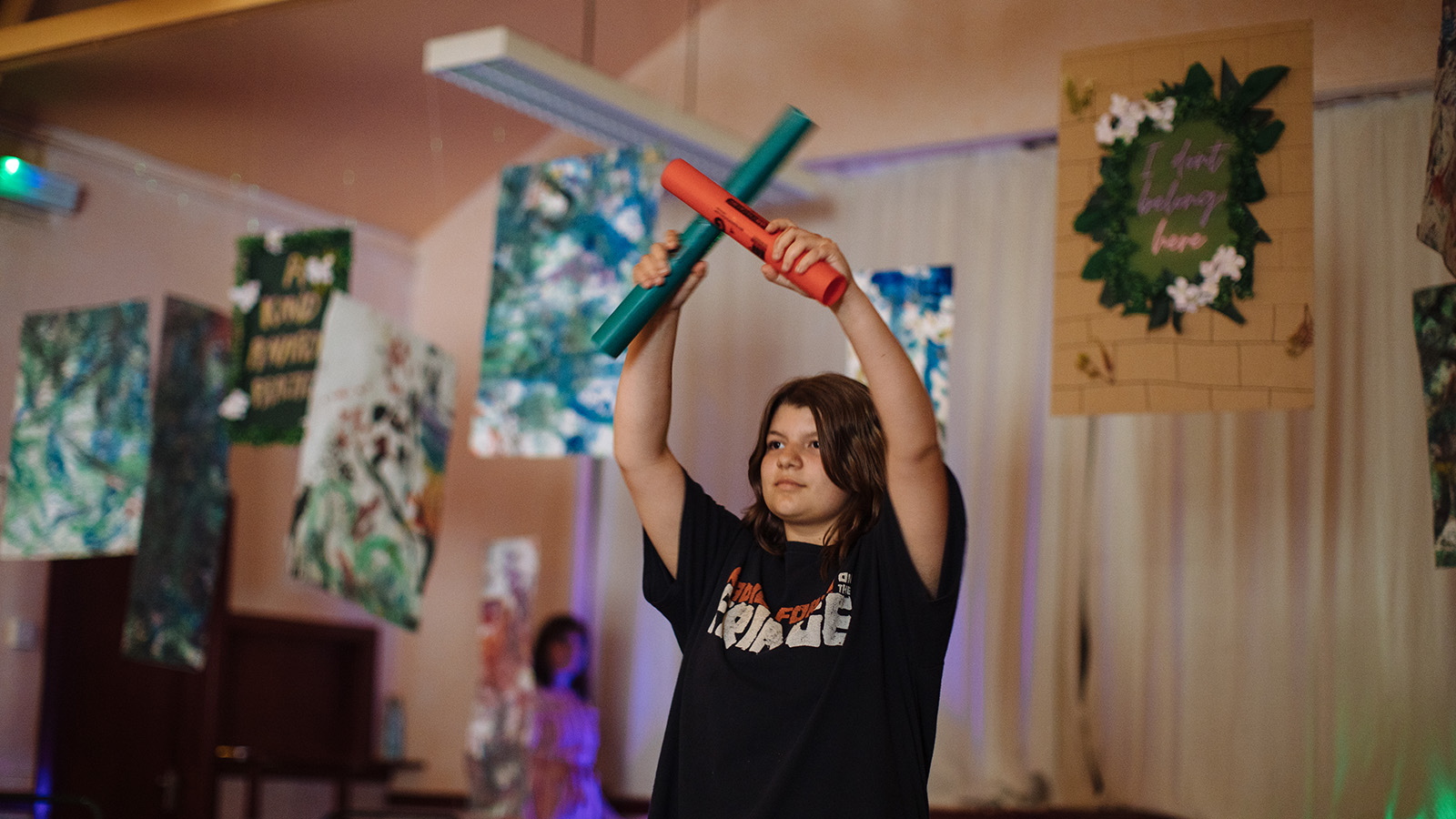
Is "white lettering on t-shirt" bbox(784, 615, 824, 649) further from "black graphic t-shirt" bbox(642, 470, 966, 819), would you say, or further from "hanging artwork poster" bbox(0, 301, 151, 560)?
"hanging artwork poster" bbox(0, 301, 151, 560)

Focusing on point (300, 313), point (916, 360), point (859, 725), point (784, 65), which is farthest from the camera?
point (784, 65)

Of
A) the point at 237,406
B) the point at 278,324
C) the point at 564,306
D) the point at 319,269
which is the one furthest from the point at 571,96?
the point at 237,406

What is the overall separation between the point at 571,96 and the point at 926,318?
149 centimetres

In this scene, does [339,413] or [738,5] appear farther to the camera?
[738,5]

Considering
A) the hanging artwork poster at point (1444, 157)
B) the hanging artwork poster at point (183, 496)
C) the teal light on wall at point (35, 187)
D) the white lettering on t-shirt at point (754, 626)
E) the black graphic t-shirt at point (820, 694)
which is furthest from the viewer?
the teal light on wall at point (35, 187)

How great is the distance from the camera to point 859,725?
161 centimetres

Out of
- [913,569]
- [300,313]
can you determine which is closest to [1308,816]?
[913,569]

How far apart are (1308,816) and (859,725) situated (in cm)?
283

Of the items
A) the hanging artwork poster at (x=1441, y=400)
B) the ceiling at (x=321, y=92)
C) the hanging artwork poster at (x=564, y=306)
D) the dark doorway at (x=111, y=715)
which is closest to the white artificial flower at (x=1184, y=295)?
the hanging artwork poster at (x=1441, y=400)

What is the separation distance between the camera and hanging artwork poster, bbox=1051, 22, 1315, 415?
8.32 ft

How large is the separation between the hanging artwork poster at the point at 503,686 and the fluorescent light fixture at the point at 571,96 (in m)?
2.16

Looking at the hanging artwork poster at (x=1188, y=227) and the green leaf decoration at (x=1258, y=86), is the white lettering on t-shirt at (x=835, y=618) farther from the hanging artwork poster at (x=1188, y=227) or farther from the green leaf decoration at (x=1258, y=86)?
the green leaf decoration at (x=1258, y=86)

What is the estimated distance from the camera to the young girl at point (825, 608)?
1602mm

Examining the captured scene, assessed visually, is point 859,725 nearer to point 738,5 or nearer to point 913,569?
point 913,569
